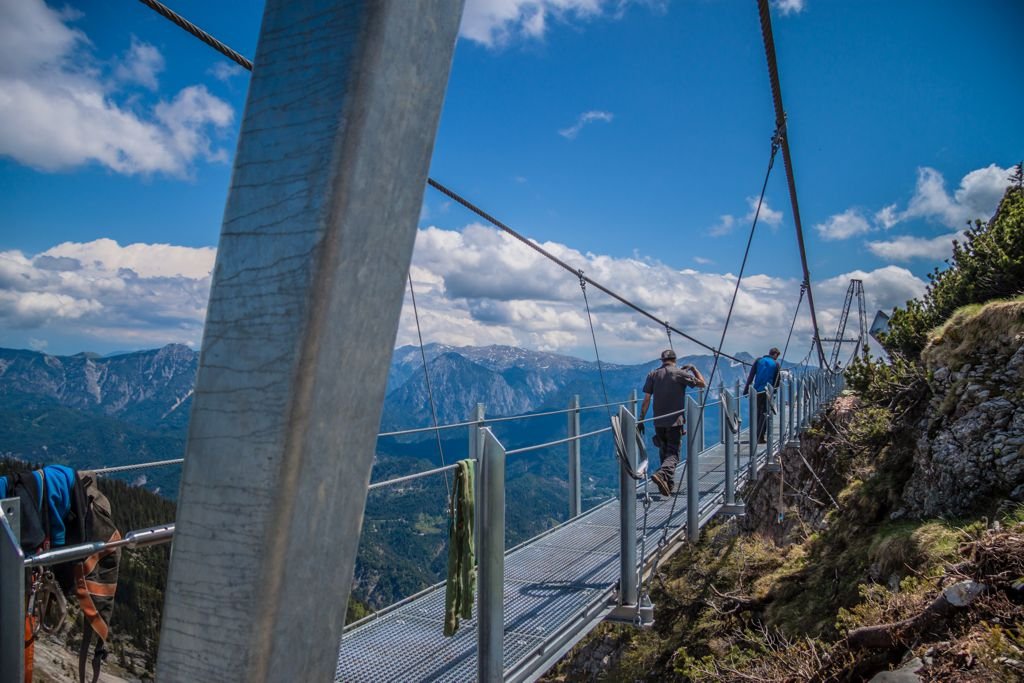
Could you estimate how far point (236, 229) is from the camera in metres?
0.97

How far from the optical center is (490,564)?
9.34ft

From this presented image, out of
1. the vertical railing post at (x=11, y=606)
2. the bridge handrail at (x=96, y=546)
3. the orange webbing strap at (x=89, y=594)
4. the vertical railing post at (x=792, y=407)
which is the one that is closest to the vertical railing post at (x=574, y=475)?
the vertical railing post at (x=792, y=407)

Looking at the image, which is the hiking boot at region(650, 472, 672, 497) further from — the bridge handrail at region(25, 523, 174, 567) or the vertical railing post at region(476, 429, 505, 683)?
the bridge handrail at region(25, 523, 174, 567)

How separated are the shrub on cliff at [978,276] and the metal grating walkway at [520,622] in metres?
4.02

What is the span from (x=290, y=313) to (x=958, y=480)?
5.26 metres

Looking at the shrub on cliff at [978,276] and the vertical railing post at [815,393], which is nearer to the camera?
the shrub on cliff at [978,276]

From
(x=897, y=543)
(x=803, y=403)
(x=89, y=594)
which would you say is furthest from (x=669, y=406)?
(x=89, y=594)

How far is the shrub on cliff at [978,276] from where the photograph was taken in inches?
267

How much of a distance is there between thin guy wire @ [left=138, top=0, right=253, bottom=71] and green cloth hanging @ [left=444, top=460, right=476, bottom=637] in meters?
2.11

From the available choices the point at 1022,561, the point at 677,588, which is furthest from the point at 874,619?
the point at 677,588

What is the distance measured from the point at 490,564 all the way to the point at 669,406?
4783mm

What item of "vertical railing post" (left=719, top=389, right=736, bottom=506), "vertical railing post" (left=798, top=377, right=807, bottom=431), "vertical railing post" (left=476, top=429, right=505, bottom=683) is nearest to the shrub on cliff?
"vertical railing post" (left=798, top=377, right=807, bottom=431)

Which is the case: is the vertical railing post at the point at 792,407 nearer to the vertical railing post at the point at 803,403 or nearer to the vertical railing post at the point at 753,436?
the vertical railing post at the point at 803,403

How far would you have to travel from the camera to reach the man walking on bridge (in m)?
7.25
